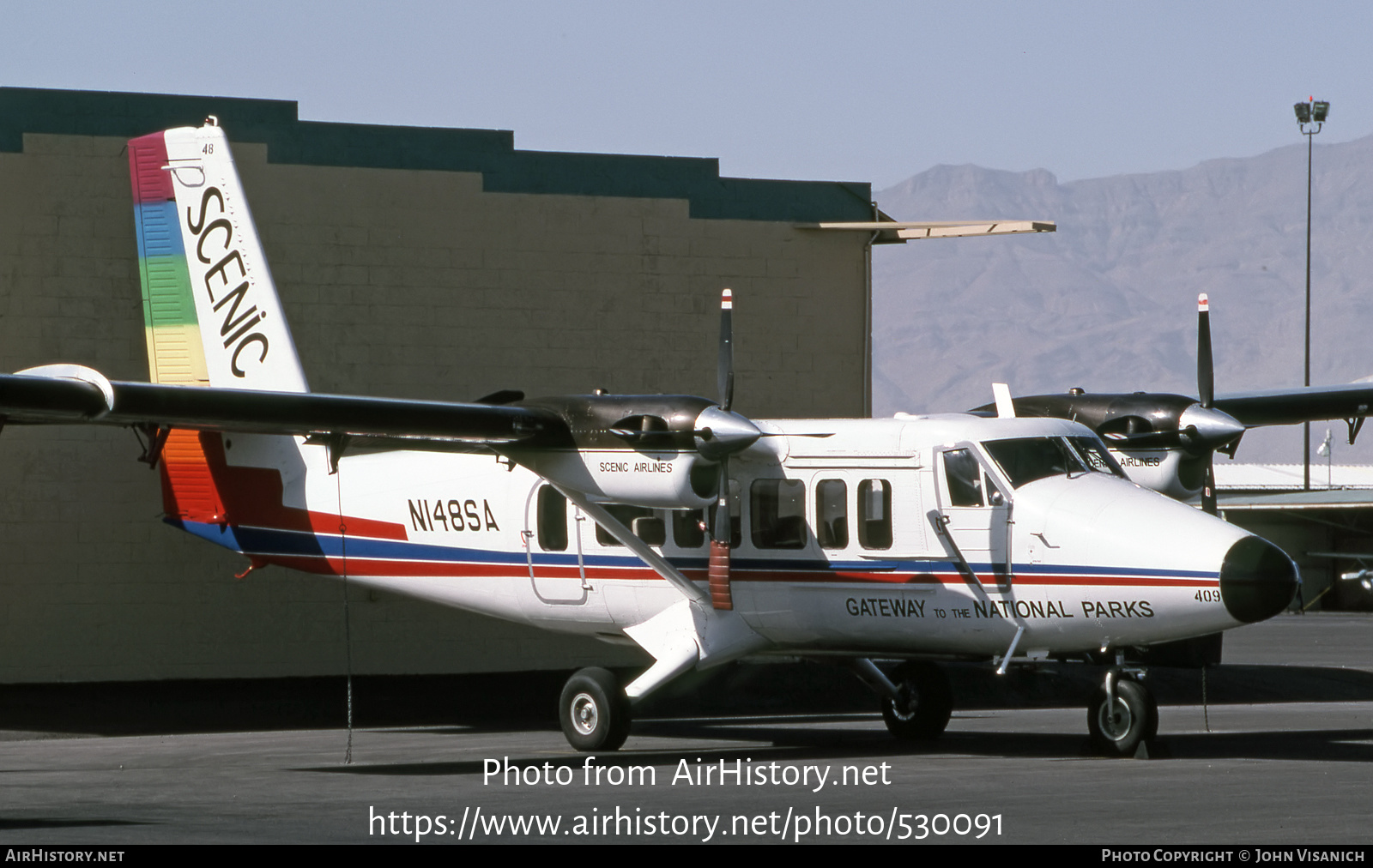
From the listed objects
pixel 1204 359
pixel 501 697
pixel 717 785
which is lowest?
pixel 501 697

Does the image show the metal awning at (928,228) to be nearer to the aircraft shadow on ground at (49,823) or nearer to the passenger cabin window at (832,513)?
the passenger cabin window at (832,513)

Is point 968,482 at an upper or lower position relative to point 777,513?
upper

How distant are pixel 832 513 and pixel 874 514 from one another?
38 cm

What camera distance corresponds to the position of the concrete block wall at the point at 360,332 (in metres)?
18.7

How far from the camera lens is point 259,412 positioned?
14.1 m

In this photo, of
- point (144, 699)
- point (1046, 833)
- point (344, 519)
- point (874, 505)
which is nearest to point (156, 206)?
point (344, 519)

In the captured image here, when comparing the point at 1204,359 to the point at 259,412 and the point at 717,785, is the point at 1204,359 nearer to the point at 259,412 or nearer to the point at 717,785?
the point at 717,785

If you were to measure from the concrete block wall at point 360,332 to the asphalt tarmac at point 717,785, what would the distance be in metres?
1.75

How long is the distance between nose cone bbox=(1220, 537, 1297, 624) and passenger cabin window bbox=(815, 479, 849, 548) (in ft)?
10.4

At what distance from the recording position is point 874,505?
1495cm

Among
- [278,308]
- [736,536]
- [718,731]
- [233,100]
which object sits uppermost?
[233,100]

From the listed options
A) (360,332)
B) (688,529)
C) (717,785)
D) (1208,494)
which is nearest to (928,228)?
(1208,494)
